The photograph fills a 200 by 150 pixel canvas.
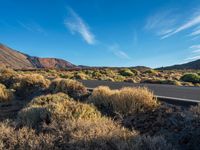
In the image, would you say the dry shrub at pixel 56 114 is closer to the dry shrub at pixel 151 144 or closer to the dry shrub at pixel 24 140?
the dry shrub at pixel 24 140

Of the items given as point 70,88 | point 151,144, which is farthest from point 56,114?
point 70,88

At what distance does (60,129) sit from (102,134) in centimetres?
123

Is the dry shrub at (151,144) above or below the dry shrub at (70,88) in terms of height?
below

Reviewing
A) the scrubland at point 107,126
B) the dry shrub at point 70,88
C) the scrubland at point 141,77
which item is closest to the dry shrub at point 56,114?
the scrubland at point 107,126

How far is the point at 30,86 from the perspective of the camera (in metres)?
17.7

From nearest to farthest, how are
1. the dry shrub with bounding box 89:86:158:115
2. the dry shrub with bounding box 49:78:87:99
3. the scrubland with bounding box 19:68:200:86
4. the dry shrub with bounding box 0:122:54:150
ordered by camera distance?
the dry shrub with bounding box 0:122:54:150 → the dry shrub with bounding box 89:86:158:115 → the dry shrub with bounding box 49:78:87:99 → the scrubland with bounding box 19:68:200:86

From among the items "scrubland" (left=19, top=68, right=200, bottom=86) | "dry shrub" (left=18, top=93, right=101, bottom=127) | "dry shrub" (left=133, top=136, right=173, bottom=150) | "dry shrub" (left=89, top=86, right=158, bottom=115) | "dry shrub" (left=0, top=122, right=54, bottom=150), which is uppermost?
"scrubland" (left=19, top=68, right=200, bottom=86)

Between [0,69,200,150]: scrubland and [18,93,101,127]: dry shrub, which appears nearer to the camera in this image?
[0,69,200,150]: scrubland

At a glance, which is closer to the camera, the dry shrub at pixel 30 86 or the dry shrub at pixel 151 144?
the dry shrub at pixel 151 144

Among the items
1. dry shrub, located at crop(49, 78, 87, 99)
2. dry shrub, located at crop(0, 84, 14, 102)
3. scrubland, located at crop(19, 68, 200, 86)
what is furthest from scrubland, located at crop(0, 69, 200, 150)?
scrubland, located at crop(19, 68, 200, 86)

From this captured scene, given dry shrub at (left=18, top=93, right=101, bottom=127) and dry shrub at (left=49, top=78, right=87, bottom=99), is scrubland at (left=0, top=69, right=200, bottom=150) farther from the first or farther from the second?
dry shrub at (left=49, top=78, right=87, bottom=99)

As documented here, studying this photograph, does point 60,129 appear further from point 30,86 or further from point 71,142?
point 30,86

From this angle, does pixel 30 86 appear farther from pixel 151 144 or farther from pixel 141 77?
pixel 141 77

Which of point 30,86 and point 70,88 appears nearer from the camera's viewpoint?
point 70,88
